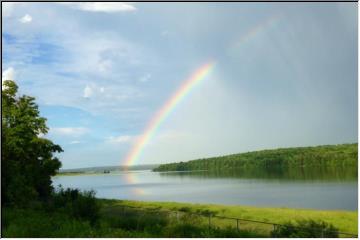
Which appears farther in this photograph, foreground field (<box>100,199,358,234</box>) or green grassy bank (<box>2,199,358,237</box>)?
foreground field (<box>100,199,358,234</box>)

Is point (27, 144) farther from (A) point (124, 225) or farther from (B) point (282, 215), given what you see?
(B) point (282, 215)

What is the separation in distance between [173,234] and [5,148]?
23779mm

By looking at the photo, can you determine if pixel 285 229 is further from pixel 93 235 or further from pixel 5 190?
pixel 5 190

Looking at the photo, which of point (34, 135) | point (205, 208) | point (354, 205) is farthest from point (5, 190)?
point (354, 205)

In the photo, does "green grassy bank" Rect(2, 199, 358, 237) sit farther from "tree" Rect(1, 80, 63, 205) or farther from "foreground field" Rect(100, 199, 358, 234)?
"tree" Rect(1, 80, 63, 205)

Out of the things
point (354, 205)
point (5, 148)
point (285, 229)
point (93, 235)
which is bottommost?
point (354, 205)

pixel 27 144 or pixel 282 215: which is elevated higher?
pixel 27 144

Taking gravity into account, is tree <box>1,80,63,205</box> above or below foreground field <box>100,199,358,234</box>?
above

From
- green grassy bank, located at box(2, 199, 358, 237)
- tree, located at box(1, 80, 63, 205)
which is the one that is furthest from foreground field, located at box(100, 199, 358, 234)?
tree, located at box(1, 80, 63, 205)

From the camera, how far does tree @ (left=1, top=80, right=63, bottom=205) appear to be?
4225 cm

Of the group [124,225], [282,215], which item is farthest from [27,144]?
[282,215]

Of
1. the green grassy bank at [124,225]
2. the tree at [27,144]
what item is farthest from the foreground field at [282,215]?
the tree at [27,144]

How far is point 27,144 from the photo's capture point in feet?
149

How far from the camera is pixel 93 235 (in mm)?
17438
